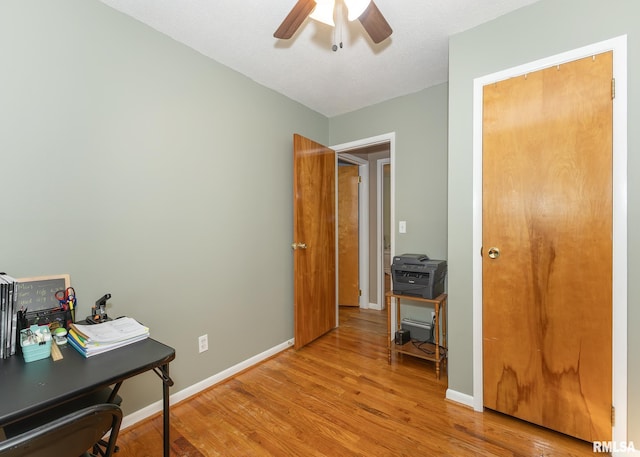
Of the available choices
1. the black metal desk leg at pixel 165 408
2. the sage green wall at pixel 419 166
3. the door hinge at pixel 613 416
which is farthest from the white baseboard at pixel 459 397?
the black metal desk leg at pixel 165 408

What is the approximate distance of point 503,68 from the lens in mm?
1773

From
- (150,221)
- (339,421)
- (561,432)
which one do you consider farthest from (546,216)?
(150,221)

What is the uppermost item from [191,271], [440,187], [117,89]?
[117,89]

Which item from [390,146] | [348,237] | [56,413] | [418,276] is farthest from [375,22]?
[348,237]

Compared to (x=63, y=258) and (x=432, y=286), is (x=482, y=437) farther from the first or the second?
(x=63, y=258)

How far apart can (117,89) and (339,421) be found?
2.42 m

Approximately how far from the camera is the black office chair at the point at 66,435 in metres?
0.67

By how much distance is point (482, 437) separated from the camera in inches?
64.7

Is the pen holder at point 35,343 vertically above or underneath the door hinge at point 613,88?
underneath

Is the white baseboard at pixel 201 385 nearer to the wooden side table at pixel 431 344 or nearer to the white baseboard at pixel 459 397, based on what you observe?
the wooden side table at pixel 431 344

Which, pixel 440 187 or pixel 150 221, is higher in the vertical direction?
pixel 440 187

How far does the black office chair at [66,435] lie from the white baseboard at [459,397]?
1.97 meters

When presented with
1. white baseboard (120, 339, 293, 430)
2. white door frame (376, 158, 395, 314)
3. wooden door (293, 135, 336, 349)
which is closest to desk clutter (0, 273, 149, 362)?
white baseboard (120, 339, 293, 430)

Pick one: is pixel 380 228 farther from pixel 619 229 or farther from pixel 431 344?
pixel 619 229
